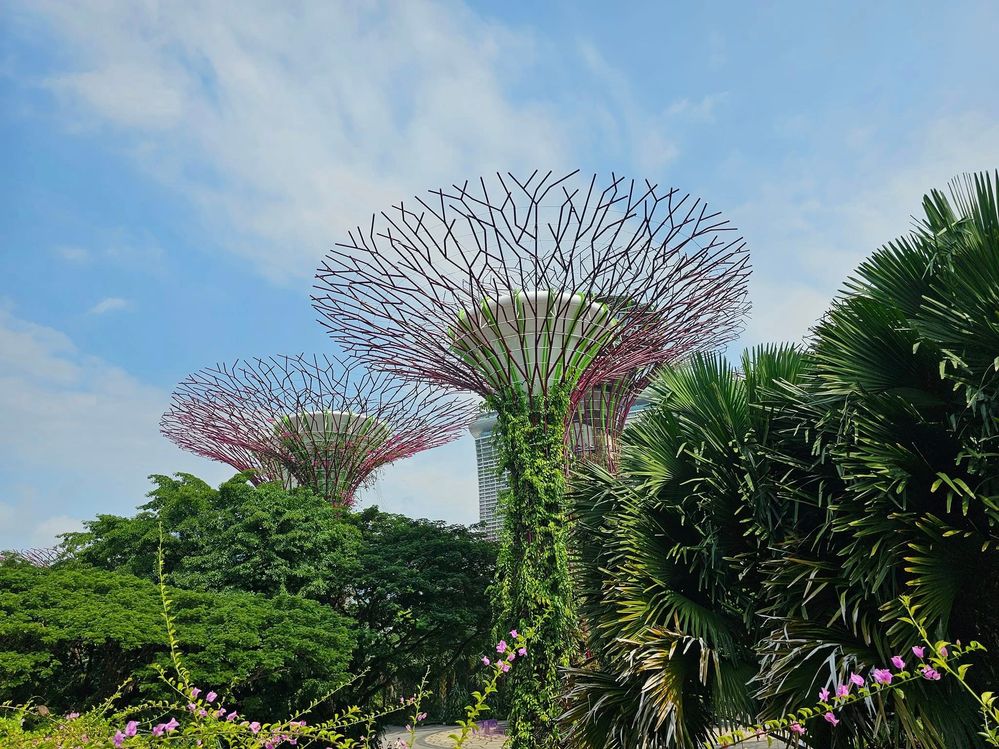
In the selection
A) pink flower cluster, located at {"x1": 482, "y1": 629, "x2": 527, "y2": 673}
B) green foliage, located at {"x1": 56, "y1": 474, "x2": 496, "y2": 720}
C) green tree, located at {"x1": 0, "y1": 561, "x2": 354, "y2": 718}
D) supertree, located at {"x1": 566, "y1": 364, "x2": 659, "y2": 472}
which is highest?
supertree, located at {"x1": 566, "y1": 364, "x2": 659, "y2": 472}

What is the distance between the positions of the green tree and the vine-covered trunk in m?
3.85

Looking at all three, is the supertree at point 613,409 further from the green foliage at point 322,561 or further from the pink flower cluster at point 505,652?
the pink flower cluster at point 505,652

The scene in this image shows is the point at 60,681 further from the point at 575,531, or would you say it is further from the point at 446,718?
the point at 446,718

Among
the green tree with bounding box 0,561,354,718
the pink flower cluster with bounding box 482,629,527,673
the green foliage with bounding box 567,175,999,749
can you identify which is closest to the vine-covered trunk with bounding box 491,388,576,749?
the green foliage with bounding box 567,175,999,749

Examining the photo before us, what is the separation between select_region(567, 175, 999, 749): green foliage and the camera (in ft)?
19.4

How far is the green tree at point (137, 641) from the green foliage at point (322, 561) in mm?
1757

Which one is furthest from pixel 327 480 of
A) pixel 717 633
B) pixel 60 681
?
pixel 717 633

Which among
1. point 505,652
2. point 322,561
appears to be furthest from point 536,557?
point 505,652

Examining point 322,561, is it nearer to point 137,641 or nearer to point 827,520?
point 137,641

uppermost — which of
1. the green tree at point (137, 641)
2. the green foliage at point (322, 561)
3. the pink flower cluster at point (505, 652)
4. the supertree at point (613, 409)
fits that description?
the supertree at point (613, 409)

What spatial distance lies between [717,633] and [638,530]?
4.56 ft

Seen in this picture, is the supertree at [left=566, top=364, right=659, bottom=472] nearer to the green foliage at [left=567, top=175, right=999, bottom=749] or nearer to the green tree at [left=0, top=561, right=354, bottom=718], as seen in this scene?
the green tree at [left=0, top=561, right=354, bottom=718]

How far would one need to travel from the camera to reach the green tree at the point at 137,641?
35.9 feet

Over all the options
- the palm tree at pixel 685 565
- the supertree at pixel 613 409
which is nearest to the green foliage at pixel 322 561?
the supertree at pixel 613 409
